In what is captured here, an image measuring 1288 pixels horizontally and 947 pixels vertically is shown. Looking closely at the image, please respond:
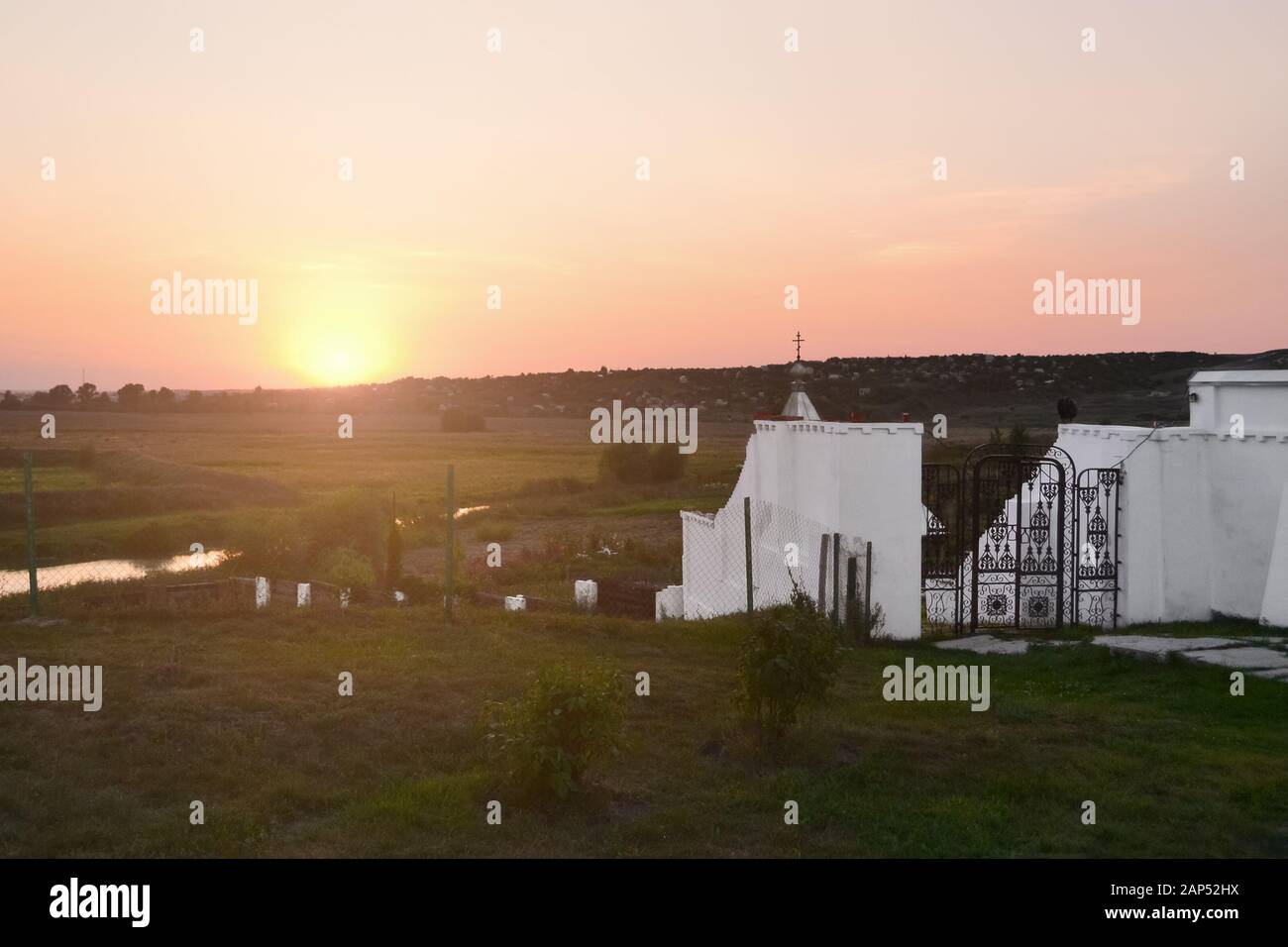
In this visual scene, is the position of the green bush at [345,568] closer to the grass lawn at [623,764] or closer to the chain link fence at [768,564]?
the chain link fence at [768,564]

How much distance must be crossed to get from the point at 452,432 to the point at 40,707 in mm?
78292

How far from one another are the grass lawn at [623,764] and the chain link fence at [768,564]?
1.64 meters

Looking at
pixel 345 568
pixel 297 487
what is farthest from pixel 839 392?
pixel 345 568

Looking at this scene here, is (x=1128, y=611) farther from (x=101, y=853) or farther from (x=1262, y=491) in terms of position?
(x=101, y=853)

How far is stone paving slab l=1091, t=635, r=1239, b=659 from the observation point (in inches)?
432

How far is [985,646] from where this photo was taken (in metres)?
12.3

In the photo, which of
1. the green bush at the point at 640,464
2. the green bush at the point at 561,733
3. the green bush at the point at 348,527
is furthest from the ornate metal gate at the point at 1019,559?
the green bush at the point at 640,464

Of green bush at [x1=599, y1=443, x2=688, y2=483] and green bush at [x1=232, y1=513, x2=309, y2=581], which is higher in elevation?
green bush at [x1=599, y1=443, x2=688, y2=483]

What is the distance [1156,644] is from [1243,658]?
0.90 meters

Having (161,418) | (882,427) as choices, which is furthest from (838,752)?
(161,418)

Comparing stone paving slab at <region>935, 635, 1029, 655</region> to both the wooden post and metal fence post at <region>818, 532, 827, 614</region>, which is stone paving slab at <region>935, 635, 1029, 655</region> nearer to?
the wooden post

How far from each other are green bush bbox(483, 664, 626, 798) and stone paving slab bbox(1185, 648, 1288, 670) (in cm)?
695

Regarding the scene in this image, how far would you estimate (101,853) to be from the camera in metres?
5.73

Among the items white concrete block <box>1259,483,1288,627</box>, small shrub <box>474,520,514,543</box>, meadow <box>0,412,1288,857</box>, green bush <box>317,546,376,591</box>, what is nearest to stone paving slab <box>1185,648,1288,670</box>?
meadow <box>0,412,1288,857</box>
